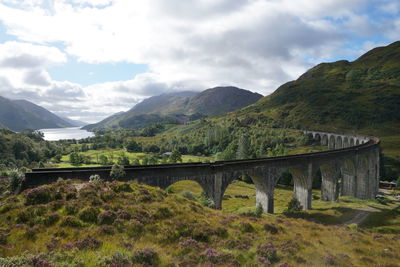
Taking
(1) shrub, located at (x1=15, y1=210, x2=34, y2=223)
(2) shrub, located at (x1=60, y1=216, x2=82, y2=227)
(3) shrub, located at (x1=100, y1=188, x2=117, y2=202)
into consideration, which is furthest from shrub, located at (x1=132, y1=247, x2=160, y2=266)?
(1) shrub, located at (x1=15, y1=210, x2=34, y2=223)

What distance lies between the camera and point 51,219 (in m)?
17.0

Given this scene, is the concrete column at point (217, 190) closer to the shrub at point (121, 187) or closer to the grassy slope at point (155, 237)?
the grassy slope at point (155, 237)

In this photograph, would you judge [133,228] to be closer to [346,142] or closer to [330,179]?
[330,179]

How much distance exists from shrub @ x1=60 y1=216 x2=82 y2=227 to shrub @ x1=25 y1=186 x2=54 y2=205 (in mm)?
4067

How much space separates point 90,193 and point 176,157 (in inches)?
3835

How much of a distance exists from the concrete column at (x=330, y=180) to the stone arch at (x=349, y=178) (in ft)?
25.7

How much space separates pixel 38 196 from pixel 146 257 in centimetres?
1257

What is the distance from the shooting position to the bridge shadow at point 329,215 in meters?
45.6

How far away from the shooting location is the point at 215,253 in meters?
15.2

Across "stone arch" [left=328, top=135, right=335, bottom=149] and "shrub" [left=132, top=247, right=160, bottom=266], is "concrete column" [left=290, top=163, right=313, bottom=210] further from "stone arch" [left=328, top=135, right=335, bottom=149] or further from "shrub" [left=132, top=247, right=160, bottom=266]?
"stone arch" [left=328, top=135, right=335, bottom=149]

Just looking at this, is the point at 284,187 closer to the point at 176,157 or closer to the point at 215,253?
the point at 176,157

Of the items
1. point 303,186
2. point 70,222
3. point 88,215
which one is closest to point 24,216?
point 70,222

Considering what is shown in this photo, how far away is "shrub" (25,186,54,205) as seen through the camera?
19.3 m

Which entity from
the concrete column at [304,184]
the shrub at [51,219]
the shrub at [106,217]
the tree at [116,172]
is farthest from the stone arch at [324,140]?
the shrub at [51,219]
